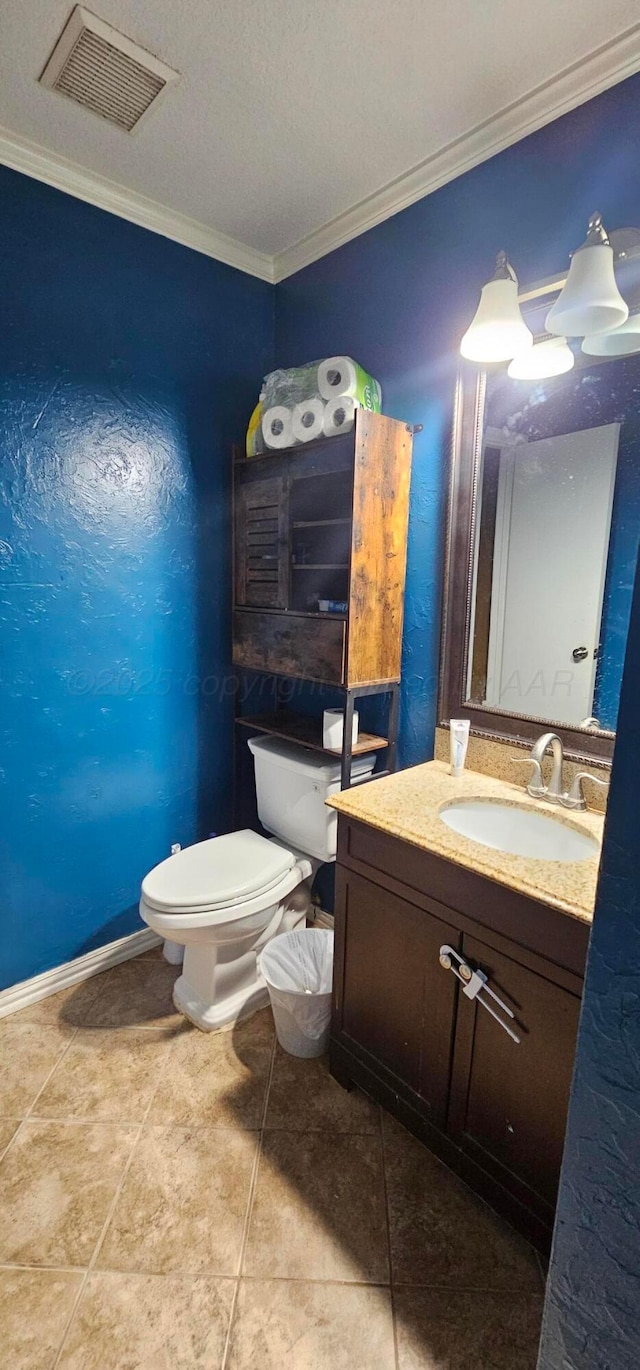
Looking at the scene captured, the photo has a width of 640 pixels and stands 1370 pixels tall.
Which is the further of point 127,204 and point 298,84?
point 127,204

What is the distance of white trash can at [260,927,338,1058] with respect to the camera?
1.56 meters

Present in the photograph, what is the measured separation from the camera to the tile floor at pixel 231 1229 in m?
1.02

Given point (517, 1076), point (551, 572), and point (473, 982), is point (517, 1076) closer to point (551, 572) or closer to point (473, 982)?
point (473, 982)

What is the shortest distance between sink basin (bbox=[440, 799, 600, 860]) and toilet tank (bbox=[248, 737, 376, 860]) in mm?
432

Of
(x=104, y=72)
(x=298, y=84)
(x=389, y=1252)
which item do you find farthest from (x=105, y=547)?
(x=389, y=1252)

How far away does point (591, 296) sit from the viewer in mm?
1198

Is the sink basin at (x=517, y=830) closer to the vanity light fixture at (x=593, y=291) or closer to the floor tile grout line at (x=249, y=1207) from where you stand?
the floor tile grout line at (x=249, y=1207)

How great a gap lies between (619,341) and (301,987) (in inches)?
72.1

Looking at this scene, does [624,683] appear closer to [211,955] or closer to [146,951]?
[211,955]

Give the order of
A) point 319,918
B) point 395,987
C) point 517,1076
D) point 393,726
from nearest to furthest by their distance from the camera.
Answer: point 517,1076, point 395,987, point 393,726, point 319,918

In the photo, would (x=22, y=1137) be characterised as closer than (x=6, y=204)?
Yes

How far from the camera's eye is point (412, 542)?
1.76 metres

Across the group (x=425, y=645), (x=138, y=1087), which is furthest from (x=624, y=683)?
(x=138, y=1087)

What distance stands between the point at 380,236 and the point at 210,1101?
8.16ft
